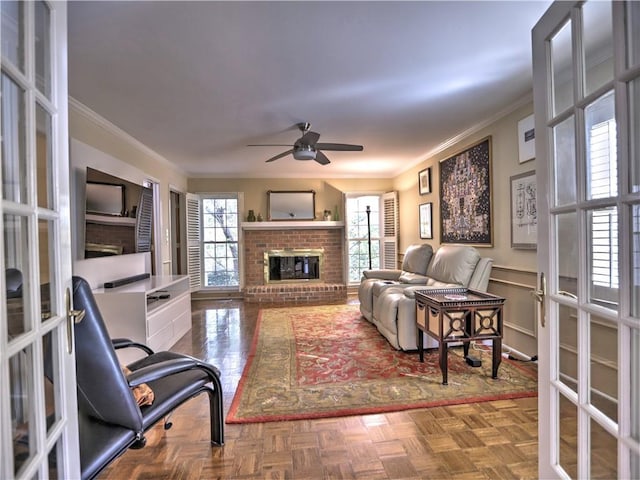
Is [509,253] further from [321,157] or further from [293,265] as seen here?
[293,265]

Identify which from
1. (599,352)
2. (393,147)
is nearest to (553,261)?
(599,352)

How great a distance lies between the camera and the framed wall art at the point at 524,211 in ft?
9.04

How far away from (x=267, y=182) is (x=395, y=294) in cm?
379

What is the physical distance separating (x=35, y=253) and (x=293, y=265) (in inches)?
212

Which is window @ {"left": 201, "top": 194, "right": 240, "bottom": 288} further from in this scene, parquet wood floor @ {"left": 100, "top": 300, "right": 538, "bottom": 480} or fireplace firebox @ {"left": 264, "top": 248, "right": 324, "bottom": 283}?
parquet wood floor @ {"left": 100, "top": 300, "right": 538, "bottom": 480}

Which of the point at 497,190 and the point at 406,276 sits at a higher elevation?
the point at 497,190

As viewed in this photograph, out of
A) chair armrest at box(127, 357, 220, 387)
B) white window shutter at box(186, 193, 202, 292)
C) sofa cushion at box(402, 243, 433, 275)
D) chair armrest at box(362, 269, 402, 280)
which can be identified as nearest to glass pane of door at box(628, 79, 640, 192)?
chair armrest at box(127, 357, 220, 387)

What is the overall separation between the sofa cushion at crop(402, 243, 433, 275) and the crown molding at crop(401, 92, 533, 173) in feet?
4.35

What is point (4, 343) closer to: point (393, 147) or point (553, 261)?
point (553, 261)

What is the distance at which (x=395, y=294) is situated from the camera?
3.27 metres

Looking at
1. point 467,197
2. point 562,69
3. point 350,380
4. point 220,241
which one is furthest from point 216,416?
point 220,241

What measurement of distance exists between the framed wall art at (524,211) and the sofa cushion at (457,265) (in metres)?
0.38

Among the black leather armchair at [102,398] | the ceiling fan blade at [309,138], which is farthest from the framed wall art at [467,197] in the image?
the black leather armchair at [102,398]

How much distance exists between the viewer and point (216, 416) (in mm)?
1772
